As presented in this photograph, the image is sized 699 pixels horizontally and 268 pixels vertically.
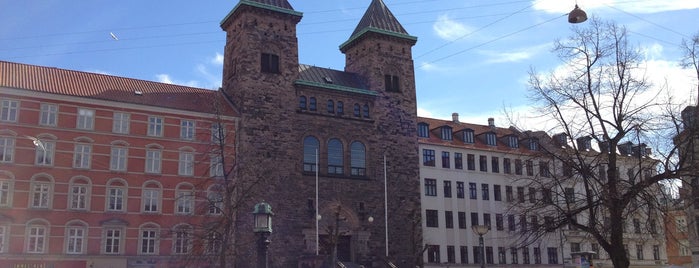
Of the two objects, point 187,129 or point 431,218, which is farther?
point 431,218

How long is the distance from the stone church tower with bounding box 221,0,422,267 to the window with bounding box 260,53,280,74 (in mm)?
84

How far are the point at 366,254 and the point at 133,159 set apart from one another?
60.1 feet

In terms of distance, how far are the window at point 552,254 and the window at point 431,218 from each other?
1320 centimetres

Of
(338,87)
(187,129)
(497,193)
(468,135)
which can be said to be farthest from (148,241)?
(497,193)

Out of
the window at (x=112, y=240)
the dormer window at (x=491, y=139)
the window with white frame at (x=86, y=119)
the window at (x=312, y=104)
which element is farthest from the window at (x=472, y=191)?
the window with white frame at (x=86, y=119)

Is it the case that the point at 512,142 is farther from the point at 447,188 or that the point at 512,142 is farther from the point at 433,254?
the point at 433,254

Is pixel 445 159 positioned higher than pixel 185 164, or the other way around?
pixel 445 159

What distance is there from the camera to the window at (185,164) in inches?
1908

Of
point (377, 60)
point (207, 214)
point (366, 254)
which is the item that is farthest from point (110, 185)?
point (377, 60)

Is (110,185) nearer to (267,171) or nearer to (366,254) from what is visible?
(267,171)

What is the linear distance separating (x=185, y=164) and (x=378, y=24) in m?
21.1

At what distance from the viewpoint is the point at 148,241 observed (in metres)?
46.2

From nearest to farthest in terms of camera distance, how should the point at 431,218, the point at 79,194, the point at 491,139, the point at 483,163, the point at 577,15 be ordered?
the point at 577,15
the point at 79,194
the point at 431,218
the point at 483,163
the point at 491,139

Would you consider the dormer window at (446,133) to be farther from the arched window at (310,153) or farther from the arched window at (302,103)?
the arched window at (302,103)
